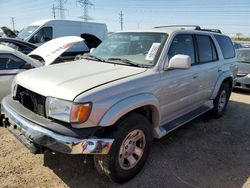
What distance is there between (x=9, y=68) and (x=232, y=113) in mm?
4996

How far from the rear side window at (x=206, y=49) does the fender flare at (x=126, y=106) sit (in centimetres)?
170

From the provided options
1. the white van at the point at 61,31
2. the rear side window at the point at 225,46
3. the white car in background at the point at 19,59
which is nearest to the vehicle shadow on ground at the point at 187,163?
the rear side window at the point at 225,46

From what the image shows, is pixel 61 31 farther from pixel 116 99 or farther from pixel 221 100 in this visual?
pixel 116 99

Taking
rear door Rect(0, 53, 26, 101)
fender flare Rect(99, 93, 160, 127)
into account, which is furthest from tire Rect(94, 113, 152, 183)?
rear door Rect(0, 53, 26, 101)

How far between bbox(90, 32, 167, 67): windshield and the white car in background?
1155 millimetres

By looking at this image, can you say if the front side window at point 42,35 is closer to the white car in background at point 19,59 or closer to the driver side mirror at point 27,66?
the white car in background at point 19,59

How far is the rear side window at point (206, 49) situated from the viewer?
457 cm

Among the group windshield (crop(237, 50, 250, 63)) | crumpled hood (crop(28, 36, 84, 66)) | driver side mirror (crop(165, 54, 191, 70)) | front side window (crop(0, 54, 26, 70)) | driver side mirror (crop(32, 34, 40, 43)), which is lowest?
windshield (crop(237, 50, 250, 63))

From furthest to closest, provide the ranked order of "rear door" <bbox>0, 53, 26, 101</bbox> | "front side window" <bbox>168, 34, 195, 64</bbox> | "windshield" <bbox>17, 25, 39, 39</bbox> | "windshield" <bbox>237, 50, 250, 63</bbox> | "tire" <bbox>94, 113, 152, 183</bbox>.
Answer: "windshield" <bbox>17, 25, 39, 39</bbox>
"windshield" <bbox>237, 50, 250, 63</bbox>
"rear door" <bbox>0, 53, 26, 101</bbox>
"front side window" <bbox>168, 34, 195, 64</bbox>
"tire" <bbox>94, 113, 152, 183</bbox>

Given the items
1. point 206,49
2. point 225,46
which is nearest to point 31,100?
point 206,49

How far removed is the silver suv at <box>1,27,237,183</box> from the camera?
265 centimetres

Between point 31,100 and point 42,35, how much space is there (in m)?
9.38

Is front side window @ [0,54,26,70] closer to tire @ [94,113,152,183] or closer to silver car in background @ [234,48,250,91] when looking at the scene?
tire @ [94,113,152,183]

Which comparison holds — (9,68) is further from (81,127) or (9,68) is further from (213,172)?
(213,172)
